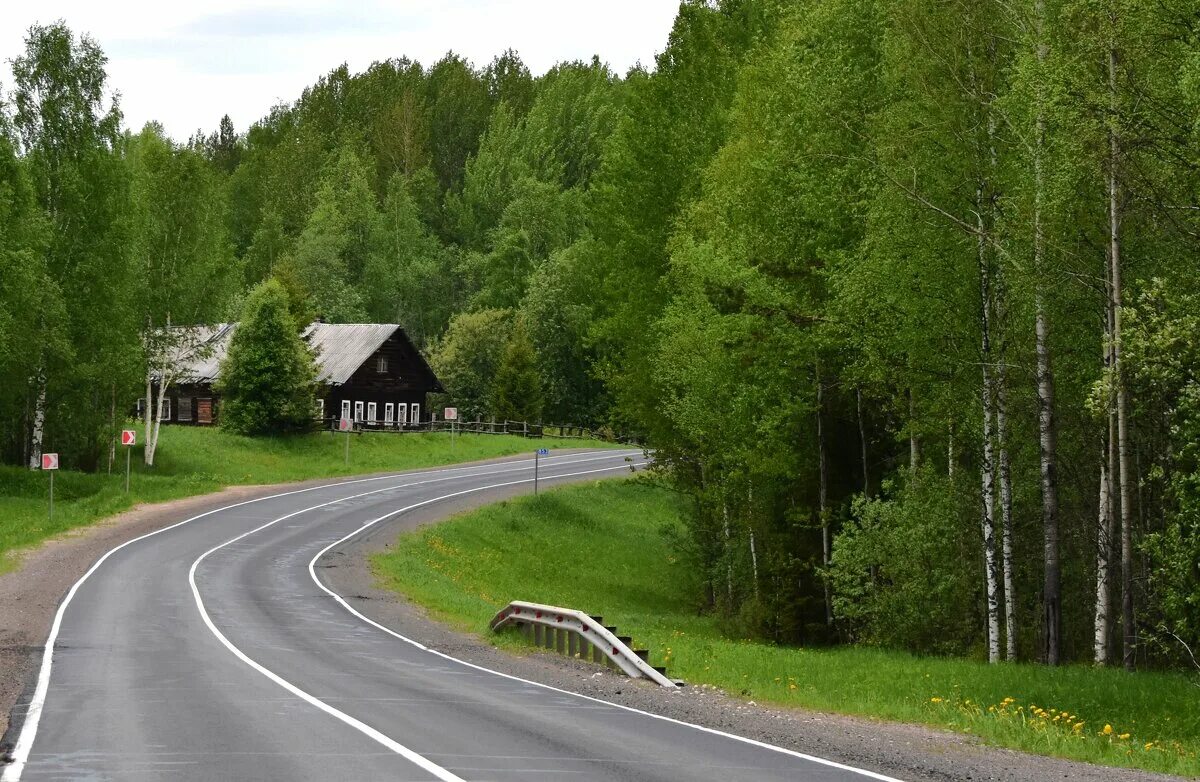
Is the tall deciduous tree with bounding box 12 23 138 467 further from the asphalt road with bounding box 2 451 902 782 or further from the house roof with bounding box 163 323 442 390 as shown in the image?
the house roof with bounding box 163 323 442 390

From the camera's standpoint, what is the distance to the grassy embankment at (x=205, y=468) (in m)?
49.2

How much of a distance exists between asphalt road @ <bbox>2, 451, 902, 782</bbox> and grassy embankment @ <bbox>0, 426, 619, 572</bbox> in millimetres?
11310

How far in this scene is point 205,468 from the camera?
2640 inches

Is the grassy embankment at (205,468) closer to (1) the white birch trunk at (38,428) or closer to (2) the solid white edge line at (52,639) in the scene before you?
(1) the white birch trunk at (38,428)

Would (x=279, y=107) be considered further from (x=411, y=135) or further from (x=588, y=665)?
(x=588, y=665)

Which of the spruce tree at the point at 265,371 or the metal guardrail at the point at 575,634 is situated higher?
the spruce tree at the point at 265,371

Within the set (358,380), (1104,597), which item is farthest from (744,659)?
(358,380)

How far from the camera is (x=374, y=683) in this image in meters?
20.2

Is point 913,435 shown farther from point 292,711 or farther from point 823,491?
point 292,711

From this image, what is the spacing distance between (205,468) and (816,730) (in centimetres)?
5540

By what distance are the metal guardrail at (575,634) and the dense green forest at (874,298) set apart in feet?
22.6

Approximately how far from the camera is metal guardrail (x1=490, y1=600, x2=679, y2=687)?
21188mm

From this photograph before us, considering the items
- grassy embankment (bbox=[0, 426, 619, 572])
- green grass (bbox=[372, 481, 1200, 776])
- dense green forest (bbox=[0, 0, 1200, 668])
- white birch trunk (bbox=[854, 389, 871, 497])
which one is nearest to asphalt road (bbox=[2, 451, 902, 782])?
green grass (bbox=[372, 481, 1200, 776])

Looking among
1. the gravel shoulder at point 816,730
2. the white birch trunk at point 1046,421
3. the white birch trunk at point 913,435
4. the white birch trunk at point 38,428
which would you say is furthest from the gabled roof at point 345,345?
the white birch trunk at point 1046,421
